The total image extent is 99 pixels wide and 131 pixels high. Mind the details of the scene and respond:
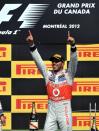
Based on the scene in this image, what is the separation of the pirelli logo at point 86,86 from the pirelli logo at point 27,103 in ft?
1.58

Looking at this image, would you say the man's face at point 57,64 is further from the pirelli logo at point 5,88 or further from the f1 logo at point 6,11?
the f1 logo at point 6,11

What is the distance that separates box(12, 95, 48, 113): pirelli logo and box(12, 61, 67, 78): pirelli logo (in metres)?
0.32

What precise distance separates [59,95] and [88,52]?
1.58m

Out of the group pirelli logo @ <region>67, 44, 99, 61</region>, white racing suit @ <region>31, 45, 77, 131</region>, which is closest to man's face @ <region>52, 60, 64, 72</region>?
white racing suit @ <region>31, 45, 77, 131</region>

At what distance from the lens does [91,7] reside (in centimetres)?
830

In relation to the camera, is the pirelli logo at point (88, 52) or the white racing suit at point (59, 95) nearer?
the white racing suit at point (59, 95)

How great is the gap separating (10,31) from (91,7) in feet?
4.06

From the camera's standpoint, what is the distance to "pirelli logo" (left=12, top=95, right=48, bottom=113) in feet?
27.5

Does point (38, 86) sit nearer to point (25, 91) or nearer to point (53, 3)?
point (25, 91)

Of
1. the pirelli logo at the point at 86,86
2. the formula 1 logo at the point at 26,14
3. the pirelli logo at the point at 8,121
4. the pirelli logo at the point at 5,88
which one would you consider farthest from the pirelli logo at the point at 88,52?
the pirelli logo at the point at 8,121

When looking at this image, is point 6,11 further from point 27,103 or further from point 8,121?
point 8,121

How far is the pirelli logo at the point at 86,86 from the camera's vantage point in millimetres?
8336

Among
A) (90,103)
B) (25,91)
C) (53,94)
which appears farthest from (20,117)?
(53,94)

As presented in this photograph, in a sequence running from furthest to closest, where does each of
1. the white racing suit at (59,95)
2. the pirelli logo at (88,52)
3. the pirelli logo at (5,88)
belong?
1. the pirelli logo at (5,88)
2. the pirelli logo at (88,52)
3. the white racing suit at (59,95)
